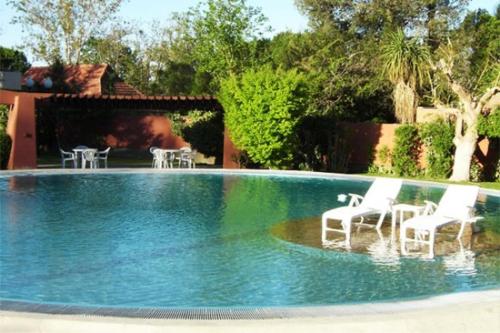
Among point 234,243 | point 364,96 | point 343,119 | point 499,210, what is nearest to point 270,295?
point 234,243

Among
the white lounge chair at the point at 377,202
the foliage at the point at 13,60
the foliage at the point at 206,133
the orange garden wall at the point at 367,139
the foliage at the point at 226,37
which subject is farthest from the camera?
the foliage at the point at 13,60

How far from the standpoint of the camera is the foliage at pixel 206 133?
30.1 metres

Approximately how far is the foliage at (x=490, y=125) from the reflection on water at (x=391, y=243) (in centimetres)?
961

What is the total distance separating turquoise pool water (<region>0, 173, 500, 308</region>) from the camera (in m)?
7.75

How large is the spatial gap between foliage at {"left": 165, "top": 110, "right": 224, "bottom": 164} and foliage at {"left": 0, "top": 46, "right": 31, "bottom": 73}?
17.6m

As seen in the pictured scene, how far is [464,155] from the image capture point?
22.1 metres

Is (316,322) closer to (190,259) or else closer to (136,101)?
Result: (190,259)

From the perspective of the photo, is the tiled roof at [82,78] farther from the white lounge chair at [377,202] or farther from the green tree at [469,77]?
the white lounge chair at [377,202]

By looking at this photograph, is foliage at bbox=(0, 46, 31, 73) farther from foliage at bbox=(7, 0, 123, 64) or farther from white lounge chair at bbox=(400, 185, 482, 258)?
white lounge chair at bbox=(400, 185, 482, 258)

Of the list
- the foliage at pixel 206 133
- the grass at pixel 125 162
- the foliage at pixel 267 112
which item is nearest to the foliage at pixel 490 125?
the grass at pixel 125 162

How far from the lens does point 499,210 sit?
51.0 feet

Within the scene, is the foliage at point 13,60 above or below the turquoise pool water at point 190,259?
above

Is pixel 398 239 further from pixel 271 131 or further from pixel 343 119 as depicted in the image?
pixel 343 119

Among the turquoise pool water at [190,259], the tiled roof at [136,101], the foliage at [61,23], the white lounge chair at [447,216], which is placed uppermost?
the foliage at [61,23]
